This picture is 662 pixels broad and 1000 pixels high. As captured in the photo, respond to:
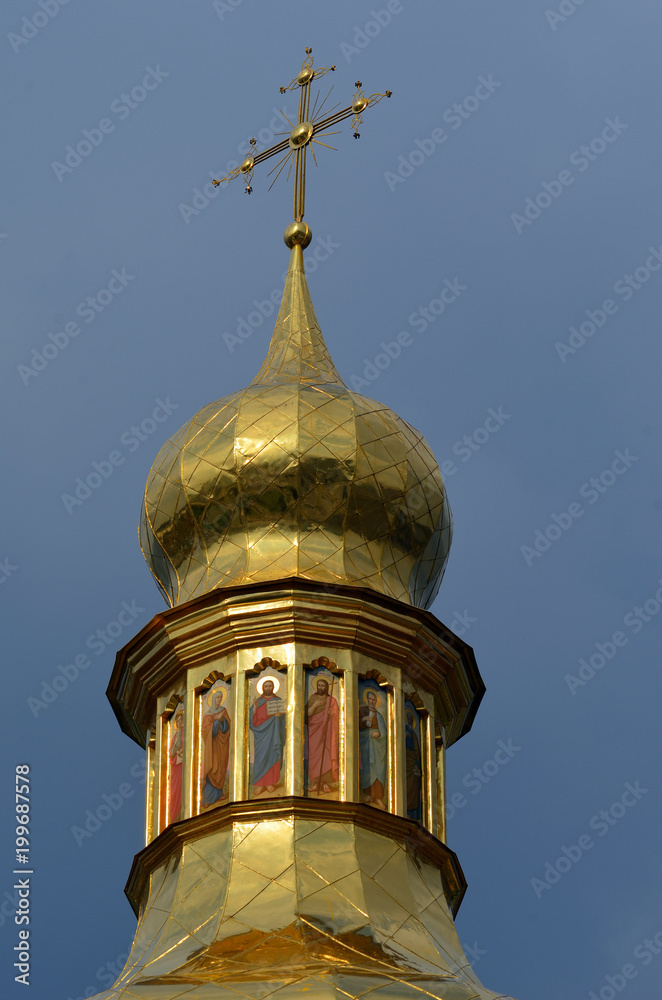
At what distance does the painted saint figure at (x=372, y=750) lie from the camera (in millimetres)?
27266

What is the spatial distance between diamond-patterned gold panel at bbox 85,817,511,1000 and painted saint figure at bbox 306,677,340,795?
580mm

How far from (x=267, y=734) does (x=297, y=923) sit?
2.61 m

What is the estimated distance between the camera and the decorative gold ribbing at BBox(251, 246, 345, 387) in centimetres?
3088

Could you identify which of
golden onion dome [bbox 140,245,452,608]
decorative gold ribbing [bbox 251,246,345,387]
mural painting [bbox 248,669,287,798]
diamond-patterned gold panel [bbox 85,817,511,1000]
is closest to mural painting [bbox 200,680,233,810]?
mural painting [bbox 248,669,287,798]

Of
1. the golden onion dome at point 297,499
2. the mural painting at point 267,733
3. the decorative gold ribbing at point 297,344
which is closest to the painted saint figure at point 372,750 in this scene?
the mural painting at point 267,733

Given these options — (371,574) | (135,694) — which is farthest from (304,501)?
(135,694)

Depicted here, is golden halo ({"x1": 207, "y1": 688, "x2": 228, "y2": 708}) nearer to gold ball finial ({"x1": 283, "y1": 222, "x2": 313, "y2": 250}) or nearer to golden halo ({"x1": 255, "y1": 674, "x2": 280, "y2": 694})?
golden halo ({"x1": 255, "y1": 674, "x2": 280, "y2": 694})

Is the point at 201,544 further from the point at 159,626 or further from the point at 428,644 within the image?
the point at 428,644

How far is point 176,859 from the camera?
2722 centimetres

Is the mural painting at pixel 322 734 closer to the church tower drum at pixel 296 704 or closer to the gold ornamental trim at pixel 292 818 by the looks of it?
the church tower drum at pixel 296 704

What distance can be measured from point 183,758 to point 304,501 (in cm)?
336

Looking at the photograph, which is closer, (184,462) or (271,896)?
(271,896)

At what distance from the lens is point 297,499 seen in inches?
1125

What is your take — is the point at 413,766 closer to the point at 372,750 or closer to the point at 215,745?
the point at 372,750
